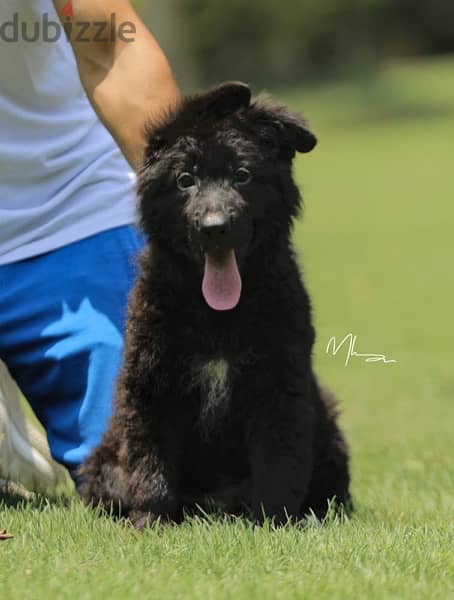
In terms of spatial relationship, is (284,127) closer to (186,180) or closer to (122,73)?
(186,180)

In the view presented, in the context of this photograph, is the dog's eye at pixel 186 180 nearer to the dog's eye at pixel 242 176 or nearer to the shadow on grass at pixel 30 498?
the dog's eye at pixel 242 176

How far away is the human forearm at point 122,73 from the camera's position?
5.06m

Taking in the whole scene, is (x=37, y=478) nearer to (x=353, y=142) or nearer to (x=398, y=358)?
(x=398, y=358)

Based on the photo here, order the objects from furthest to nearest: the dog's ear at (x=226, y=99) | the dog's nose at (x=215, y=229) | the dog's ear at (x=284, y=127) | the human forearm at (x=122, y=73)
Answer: the human forearm at (x=122, y=73) < the dog's ear at (x=284, y=127) < the dog's ear at (x=226, y=99) < the dog's nose at (x=215, y=229)

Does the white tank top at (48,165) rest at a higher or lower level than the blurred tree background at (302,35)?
lower

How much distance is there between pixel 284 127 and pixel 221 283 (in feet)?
2.02

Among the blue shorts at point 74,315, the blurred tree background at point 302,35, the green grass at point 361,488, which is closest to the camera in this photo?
the green grass at point 361,488

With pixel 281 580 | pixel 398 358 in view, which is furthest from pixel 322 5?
pixel 281 580

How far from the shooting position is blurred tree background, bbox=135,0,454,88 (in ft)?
161

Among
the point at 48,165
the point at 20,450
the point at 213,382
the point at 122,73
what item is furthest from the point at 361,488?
the point at 122,73

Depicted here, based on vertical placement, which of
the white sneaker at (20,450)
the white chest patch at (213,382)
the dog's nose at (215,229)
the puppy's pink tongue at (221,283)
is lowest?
the white sneaker at (20,450)

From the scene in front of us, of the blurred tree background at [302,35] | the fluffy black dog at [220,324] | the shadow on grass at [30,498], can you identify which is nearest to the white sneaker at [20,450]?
the shadow on grass at [30,498]

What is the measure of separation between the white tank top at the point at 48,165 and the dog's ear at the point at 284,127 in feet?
4.02

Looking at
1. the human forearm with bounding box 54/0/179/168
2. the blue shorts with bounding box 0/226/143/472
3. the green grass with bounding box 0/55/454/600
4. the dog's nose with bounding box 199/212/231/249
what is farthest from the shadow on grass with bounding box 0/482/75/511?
the human forearm with bounding box 54/0/179/168
